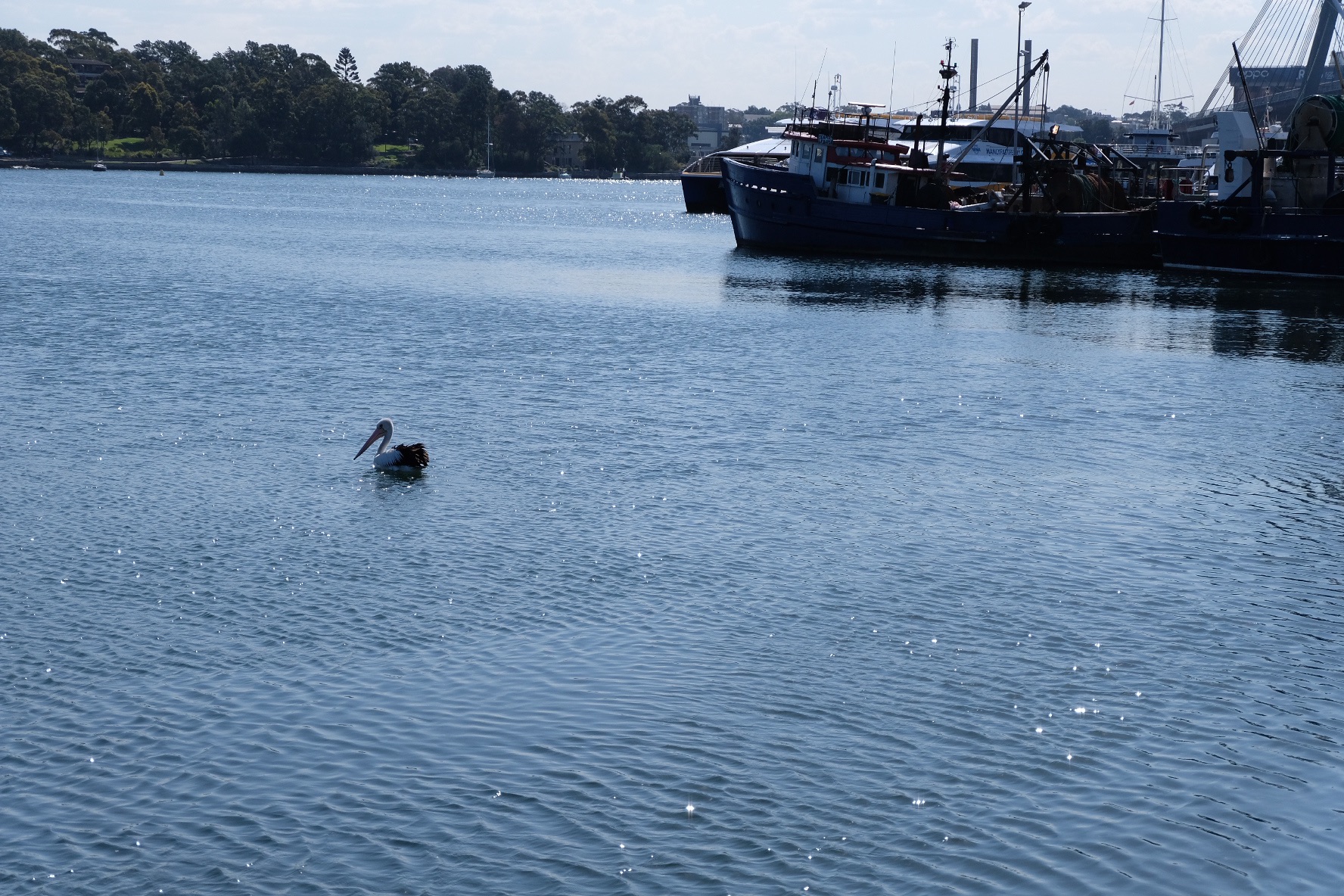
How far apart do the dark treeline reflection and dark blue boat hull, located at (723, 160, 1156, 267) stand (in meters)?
1.09

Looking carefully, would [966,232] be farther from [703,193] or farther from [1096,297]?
[703,193]

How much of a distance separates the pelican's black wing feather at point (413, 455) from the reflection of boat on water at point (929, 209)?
46371mm

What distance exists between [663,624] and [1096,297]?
4338 centimetres

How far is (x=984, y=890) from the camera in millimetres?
9727

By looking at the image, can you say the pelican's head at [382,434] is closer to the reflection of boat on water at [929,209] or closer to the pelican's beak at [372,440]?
the pelican's beak at [372,440]

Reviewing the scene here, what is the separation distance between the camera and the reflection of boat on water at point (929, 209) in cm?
6500

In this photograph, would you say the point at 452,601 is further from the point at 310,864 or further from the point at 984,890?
the point at 984,890

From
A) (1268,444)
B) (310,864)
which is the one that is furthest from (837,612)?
(1268,444)

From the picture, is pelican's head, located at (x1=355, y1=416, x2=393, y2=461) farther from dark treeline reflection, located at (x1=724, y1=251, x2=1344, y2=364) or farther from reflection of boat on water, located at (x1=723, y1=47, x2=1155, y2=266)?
reflection of boat on water, located at (x1=723, y1=47, x2=1155, y2=266)

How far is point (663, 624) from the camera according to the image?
1508 cm

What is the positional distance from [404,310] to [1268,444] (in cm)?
2750

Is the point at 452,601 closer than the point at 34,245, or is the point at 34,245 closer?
the point at 452,601

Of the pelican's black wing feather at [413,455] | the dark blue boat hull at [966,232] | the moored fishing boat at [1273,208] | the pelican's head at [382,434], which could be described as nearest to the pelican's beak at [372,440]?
the pelican's head at [382,434]

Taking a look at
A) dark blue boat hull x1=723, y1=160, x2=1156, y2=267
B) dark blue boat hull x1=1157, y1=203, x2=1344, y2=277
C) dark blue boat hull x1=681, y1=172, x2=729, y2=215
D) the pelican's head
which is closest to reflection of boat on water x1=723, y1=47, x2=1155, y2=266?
dark blue boat hull x1=723, y1=160, x2=1156, y2=267
